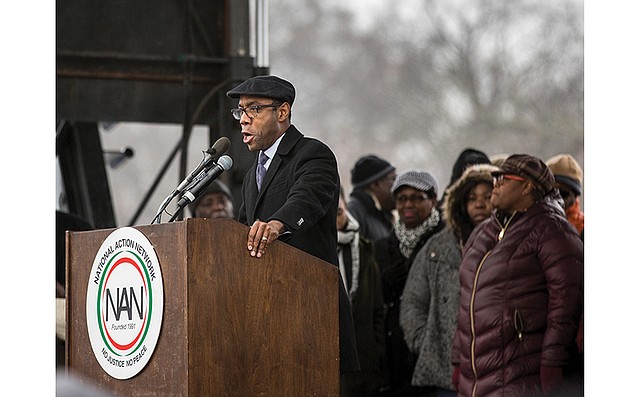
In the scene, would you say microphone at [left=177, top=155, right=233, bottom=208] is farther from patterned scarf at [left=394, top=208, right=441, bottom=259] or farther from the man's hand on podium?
patterned scarf at [left=394, top=208, right=441, bottom=259]

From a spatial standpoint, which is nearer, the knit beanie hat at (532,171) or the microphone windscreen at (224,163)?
the microphone windscreen at (224,163)

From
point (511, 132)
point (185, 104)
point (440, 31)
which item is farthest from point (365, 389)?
point (440, 31)

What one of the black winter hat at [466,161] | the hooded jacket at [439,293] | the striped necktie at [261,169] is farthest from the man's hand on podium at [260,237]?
the black winter hat at [466,161]

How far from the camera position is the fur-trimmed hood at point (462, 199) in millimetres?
5355

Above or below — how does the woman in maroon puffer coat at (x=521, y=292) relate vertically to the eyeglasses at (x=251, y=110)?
below

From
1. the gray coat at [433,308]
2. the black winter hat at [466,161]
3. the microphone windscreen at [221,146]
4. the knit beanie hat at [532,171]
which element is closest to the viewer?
the microphone windscreen at [221,146]

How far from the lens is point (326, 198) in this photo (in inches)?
149

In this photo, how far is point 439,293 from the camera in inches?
214

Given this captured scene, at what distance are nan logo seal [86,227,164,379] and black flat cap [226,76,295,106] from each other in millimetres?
575

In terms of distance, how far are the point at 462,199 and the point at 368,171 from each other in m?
1.35

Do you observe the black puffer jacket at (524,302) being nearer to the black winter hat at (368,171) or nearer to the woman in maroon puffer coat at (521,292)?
the woman in maroon puffer coat at (521,292)

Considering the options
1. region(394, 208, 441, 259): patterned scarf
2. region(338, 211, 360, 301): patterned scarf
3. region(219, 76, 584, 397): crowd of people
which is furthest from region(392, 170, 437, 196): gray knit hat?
region(338, 211, 360, 301): patterned scarf

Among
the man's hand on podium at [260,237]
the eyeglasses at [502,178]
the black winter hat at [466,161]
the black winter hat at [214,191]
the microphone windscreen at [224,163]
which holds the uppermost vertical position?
the black winter hat at [466,161]
